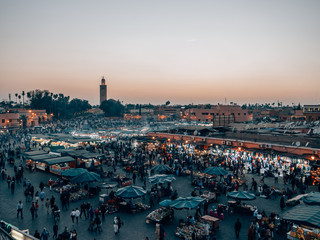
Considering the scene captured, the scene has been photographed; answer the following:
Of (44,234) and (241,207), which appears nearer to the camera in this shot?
(44,234)

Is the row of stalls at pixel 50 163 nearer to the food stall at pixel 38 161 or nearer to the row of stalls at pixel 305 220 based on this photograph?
the food stall at pixel 38 161

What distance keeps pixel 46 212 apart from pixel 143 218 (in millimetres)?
5668

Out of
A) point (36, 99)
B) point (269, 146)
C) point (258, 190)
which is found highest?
point (36, 99)

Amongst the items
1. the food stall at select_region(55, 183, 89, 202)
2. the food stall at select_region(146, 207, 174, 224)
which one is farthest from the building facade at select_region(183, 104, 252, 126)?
the food stall at select_region(146, 207, 174, 224)

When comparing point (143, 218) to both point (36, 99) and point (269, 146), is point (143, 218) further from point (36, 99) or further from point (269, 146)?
point (36, 99)

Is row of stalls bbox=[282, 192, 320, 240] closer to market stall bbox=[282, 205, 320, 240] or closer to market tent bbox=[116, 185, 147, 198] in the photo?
market stall bbox=[282, 205, 320, 240]

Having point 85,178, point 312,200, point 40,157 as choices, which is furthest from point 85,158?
point 312,200

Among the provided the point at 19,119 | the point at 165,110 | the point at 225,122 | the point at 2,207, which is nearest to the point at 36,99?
the point at 19,119

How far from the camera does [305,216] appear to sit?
9.76 m

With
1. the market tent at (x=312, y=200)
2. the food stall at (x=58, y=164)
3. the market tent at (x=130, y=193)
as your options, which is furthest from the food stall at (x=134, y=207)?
the food stall at (x=58, y=164)

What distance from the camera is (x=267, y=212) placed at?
14.0m

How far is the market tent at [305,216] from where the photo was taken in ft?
30.7

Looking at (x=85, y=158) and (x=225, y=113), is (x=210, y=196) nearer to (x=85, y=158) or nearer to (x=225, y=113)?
(x=85, y=158)

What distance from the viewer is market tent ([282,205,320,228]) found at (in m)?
9.35
